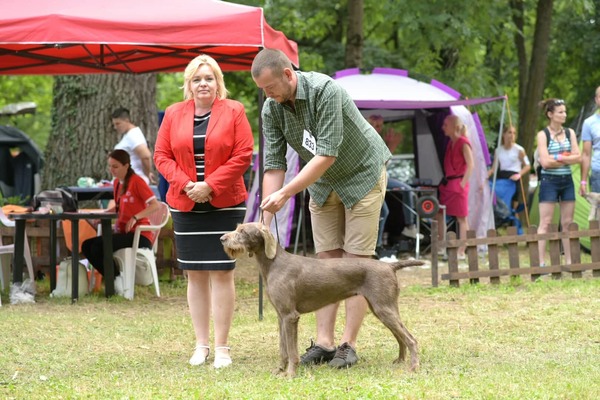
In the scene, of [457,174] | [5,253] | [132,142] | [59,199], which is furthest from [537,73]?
[5,253]

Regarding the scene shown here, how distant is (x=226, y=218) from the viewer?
578cm

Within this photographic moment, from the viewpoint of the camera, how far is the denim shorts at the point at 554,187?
10125 millimetres

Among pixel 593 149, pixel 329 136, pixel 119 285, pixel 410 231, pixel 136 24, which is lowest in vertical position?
A: pixel 410 231

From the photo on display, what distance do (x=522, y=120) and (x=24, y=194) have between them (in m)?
9.30

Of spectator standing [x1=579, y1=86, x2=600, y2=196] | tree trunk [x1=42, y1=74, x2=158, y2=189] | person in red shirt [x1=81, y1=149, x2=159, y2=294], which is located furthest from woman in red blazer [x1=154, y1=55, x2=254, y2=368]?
tree trunk [x1=42, y1=74, x2=158, y2=189]

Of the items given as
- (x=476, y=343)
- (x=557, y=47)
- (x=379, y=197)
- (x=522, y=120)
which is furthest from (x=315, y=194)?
(x=557, y=47)

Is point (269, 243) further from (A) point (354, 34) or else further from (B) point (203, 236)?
(A) point (354, 34)

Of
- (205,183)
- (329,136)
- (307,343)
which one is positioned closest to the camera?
(329,136)

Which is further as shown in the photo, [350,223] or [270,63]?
[350,223]

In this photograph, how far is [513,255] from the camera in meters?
9.85

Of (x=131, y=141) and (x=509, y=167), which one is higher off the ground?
(x=131, y=141)

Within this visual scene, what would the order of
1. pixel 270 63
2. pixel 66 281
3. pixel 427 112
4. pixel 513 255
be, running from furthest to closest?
1. pixel 427 112
2. pixel 513 255
3. pixel 66 281
4. pixel 270 63

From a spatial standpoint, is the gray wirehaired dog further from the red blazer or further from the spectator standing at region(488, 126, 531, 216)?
the spectator standing at region(488, 126, 531, 216)

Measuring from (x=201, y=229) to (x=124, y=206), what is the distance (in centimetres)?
337
